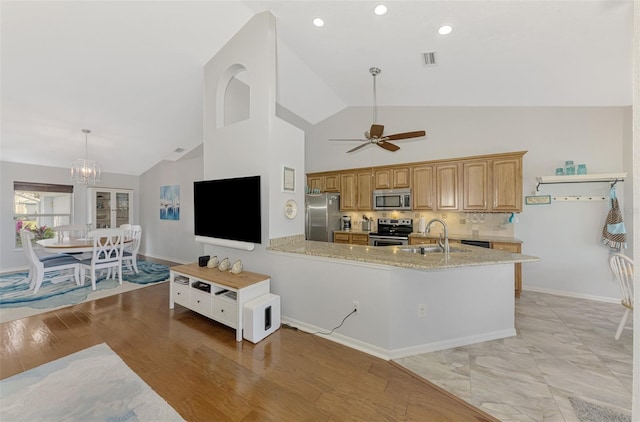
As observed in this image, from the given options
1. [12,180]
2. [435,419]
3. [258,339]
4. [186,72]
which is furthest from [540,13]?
[12,180]

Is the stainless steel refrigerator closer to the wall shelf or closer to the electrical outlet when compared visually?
the electrical outlet

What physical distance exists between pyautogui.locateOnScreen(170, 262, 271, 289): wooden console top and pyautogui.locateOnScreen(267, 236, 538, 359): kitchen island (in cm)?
58

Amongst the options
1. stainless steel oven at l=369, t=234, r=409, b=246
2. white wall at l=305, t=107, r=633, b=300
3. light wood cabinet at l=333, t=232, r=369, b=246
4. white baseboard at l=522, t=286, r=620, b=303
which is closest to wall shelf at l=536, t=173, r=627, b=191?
white wall at l=305, t=107, r=633, b=300

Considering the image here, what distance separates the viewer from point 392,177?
4953 millimetres

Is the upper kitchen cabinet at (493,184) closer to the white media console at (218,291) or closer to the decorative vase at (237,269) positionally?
the white media console at (218,291)

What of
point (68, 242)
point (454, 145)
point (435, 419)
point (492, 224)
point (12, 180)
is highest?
point (454, 145)

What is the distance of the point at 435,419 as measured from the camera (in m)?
1.63

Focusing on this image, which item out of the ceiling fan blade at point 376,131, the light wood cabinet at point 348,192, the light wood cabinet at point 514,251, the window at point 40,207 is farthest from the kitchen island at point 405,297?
the window at point 40,207

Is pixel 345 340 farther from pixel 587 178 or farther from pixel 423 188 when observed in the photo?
pixel 587 178

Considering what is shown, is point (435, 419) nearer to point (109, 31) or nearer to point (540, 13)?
point (540, 13)

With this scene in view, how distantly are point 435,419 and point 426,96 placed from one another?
180 inches

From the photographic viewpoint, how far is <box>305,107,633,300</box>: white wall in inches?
141

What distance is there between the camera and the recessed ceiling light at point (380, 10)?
2420mm

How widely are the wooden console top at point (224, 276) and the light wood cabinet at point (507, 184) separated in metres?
3.89
